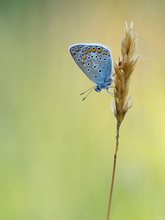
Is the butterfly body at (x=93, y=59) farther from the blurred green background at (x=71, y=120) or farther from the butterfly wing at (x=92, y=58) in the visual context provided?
the blurred green background at (x=71, y=120)

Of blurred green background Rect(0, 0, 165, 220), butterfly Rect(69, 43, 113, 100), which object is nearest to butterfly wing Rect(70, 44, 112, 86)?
butterfly Rect(69, 43, 113, 100)

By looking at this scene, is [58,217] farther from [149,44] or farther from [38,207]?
[149,44]

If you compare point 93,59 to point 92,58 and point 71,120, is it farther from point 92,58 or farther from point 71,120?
point 71,120

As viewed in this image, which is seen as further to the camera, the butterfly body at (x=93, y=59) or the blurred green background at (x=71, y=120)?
the blurred green background at (x=71, y=120)

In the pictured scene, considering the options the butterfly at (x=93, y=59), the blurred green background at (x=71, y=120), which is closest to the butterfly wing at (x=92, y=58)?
the butterfly at (x=93, y=59)

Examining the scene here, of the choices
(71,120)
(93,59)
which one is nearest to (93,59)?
(93,59)

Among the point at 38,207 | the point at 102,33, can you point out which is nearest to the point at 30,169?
the point at 38,207
